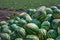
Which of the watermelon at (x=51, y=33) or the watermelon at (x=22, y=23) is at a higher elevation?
the watermelon at (x=22, y=23)

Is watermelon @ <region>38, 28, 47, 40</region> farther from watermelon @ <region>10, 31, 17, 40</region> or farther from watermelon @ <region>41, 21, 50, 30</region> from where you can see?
watermelon @ <region>10, 31, 17, 40</region>

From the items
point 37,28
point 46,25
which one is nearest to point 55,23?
point 46,25

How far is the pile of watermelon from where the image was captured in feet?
10.1

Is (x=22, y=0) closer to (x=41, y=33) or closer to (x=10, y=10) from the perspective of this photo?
(x=10, y=10)

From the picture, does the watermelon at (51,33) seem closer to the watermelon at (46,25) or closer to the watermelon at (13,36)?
the watermelon at (46,25)

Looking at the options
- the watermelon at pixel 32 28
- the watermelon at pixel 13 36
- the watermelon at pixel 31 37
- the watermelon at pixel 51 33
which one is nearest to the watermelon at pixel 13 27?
the watermelon at pixel 13 36

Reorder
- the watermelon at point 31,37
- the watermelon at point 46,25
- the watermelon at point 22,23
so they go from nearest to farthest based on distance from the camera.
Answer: the watermelon at point 31,37
the watermelon at point 46,25
the watermelon at point 22,23

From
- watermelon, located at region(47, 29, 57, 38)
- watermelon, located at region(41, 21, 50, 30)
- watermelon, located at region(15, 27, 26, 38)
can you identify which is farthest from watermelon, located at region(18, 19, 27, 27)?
watermelon, located at region(47, 29, 57, 38)

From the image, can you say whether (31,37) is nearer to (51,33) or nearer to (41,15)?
(51,33)

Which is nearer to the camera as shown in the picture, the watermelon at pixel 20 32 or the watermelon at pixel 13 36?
the watermelon at pixel 20 32

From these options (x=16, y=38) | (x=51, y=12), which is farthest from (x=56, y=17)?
(x=16, y=38)

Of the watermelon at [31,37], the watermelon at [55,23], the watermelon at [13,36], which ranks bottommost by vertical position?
the watermelon at [31,37]

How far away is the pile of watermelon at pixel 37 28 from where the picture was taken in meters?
3.07

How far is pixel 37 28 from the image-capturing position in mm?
3129
